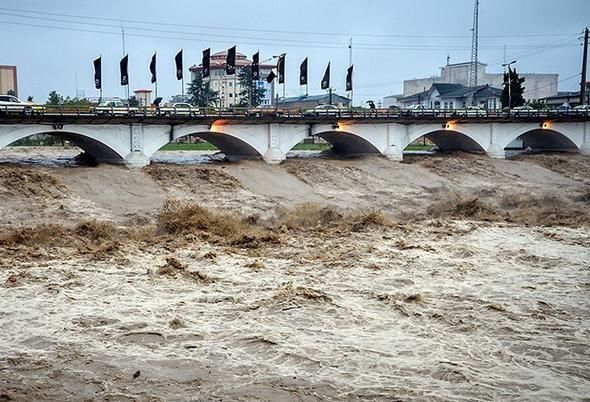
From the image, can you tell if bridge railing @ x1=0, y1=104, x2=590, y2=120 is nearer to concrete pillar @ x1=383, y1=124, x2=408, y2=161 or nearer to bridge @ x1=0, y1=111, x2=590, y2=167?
bridge @ x1=0, y1=111, x2=590, y2=167

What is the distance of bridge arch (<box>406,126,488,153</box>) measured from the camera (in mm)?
58906

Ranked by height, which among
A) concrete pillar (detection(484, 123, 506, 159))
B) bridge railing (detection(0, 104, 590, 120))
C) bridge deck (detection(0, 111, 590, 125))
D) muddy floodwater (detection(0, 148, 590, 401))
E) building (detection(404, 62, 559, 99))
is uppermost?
building (detection(404, 62, 559, 99))

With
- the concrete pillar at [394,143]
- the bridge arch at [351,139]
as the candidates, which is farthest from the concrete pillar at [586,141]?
the bridge arch at [351,139]

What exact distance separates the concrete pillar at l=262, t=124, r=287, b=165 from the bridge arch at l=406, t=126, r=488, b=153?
43.1 ft

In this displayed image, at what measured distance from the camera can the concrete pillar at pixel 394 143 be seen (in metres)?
56.7

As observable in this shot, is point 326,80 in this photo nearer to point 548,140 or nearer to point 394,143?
point 394,143

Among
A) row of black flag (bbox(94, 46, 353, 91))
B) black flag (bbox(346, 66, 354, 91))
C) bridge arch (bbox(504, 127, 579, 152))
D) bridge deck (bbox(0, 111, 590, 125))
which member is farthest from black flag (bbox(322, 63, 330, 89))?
bridge arch (bbox(504, 127, 579, 152))

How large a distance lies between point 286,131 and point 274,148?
6.34 ft

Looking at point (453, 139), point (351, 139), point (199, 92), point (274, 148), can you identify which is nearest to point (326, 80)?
point (351, 139)

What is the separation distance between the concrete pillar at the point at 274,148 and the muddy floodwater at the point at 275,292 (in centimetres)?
720

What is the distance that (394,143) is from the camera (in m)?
57.1

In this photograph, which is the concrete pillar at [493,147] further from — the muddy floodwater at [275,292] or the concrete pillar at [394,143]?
the muddy floodwater at [275,292]

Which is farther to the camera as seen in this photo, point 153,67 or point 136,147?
point 153,67

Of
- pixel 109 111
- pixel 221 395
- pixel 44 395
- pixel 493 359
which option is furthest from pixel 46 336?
pixel 109 111
